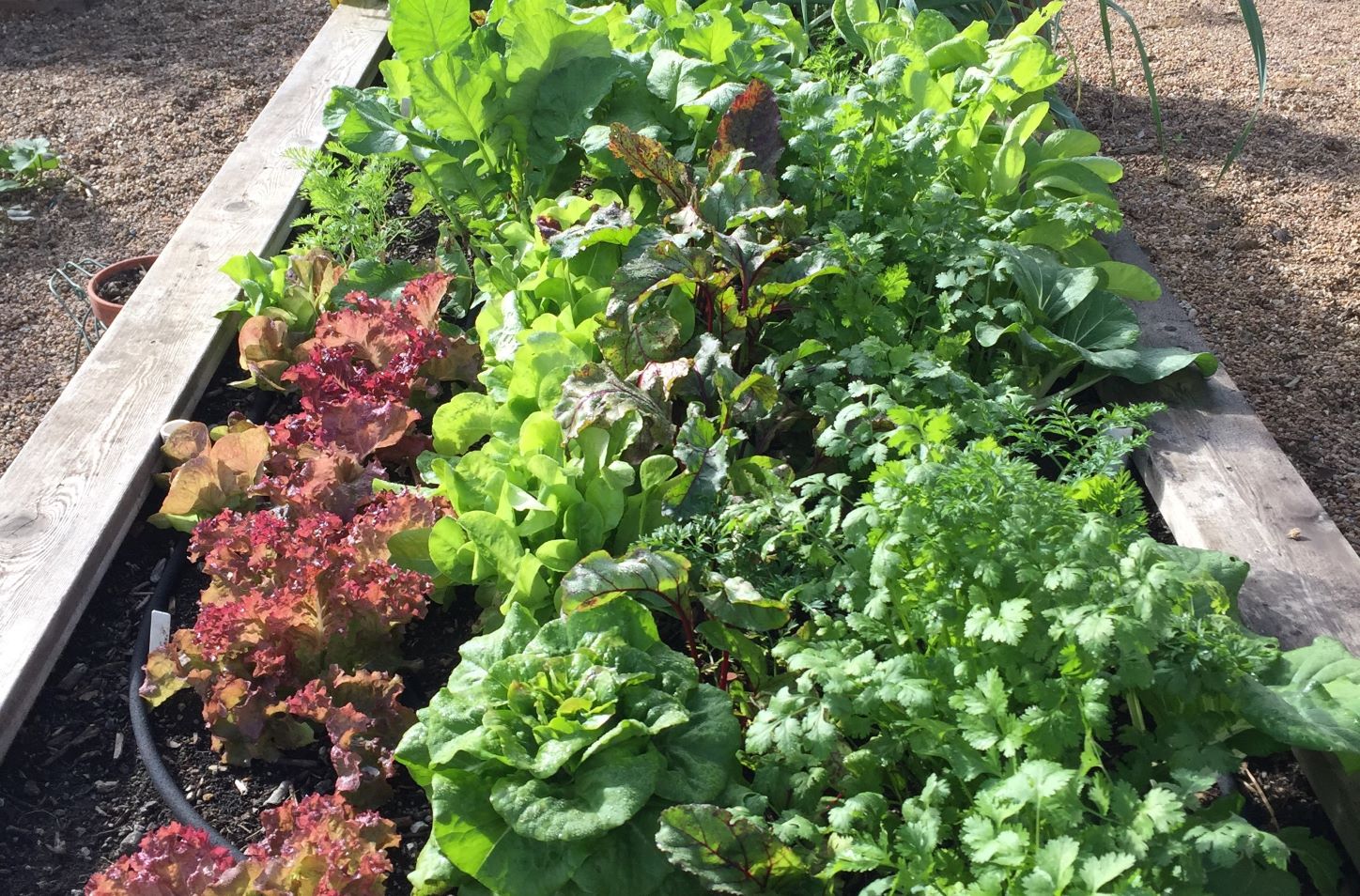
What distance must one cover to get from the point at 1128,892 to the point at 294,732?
1391mm

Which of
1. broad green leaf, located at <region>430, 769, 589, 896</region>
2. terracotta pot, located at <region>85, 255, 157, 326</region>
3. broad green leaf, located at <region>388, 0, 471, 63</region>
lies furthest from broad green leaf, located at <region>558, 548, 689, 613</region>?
terracotta pot, located at <region>85, 255, 157, 326</region>

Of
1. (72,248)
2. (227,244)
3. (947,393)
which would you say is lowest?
(72,248)

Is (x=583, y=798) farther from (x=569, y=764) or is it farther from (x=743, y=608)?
(x=743, y=608)

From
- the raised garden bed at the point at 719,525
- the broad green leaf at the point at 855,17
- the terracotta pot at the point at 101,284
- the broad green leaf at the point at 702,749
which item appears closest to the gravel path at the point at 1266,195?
the raised garden bed at the point at 719,525

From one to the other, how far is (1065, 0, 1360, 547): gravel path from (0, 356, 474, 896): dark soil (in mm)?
2146

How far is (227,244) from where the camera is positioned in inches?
125

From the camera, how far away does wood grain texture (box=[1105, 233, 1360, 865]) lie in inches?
75.6

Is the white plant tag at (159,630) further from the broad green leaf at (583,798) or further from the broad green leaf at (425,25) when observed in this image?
the broad green leaf at (425,25)

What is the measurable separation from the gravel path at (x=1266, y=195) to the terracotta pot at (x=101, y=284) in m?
2.97

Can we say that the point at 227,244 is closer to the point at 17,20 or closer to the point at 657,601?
the point at 657,601

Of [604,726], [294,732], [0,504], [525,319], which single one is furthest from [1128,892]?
[0,504]

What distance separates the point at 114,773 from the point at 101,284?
67.5 inches

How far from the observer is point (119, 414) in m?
2.65

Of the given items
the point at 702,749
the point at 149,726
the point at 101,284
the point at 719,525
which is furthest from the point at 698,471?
the point at 101,284
